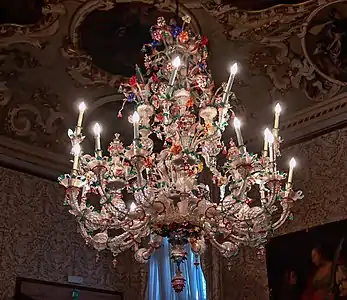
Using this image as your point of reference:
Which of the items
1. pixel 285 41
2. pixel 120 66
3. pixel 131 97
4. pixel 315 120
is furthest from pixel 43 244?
pixel 285 41

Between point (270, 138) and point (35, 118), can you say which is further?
point (35, 118)

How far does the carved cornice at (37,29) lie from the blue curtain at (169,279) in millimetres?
3030

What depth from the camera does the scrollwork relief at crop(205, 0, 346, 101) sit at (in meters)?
6.61

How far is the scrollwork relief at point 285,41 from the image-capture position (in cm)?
661

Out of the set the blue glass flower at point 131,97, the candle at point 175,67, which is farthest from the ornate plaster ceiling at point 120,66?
the candle at point 175,67

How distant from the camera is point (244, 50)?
7230mm

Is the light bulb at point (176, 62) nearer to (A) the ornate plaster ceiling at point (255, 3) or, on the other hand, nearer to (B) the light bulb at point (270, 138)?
(B) the light bulb at point (270, 138)

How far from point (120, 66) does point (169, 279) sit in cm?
288

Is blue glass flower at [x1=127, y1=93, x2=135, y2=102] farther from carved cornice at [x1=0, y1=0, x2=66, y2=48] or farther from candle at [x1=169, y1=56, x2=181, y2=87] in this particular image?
carved cornice at [x1=0, y1=0, x2=66, y2=48]

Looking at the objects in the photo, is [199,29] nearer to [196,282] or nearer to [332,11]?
[332,11]

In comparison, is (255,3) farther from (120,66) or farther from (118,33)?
(120,66)

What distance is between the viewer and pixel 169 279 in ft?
26.2

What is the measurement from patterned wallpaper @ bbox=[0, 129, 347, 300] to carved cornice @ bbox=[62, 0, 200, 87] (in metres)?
1.68

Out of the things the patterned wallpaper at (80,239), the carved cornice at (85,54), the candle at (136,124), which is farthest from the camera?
the patterned wallpaper at (80,239)
